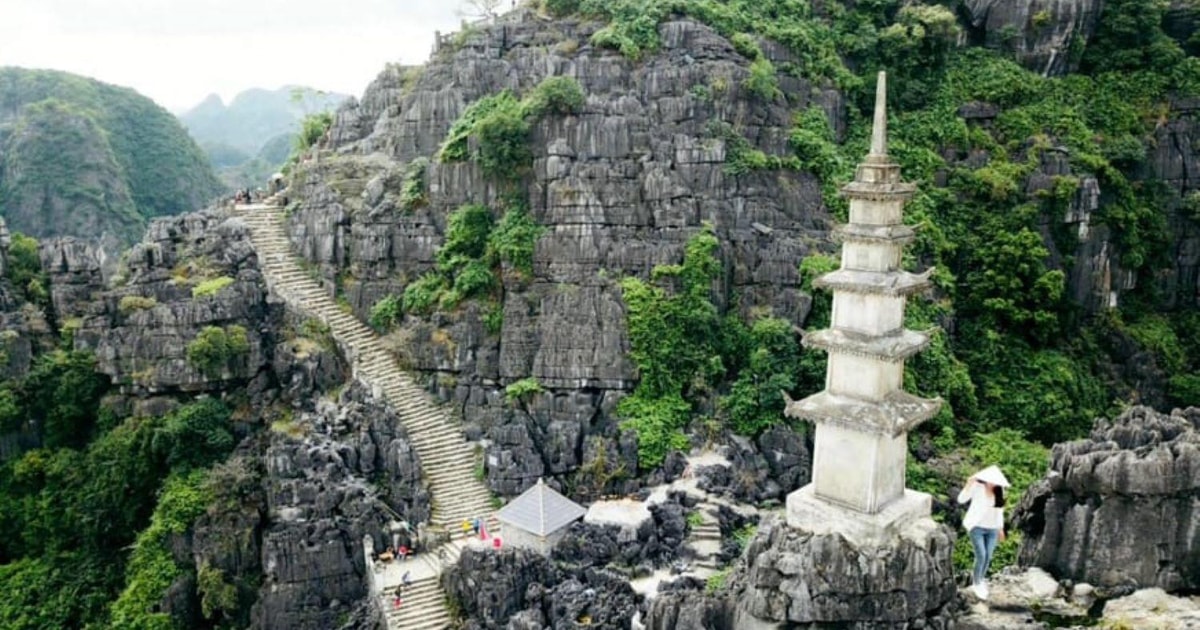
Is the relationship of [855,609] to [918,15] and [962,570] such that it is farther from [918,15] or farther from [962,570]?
[918,15]

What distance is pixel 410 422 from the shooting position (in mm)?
29844

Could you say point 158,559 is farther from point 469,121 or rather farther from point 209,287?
point 469,121

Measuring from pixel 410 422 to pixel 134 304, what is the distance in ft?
31.5

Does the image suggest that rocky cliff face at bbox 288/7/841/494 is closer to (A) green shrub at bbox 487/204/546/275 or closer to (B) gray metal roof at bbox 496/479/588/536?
(A) green shrub at bbox 487/204/546/275

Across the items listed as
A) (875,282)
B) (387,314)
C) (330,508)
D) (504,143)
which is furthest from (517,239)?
(875,282)

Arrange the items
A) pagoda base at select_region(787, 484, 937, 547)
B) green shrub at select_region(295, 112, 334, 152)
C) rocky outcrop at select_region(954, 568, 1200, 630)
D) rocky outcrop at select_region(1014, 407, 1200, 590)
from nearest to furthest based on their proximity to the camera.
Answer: rocky outcrop at select_region(954, 568, 1200, 630) → pagoda base at select_region(787, 484, 937, 547) → rocky outcrop at select_region(1014, 407, 1200, 590) → green shrub at select_region(295, 112, 334, 152)

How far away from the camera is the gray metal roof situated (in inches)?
985

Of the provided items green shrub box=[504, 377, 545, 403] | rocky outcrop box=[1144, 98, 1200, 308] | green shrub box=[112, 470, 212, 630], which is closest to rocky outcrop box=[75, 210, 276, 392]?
green shrub box=[112, 470, 212, 630]

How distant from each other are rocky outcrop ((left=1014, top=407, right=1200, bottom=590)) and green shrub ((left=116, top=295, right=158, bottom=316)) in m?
26.0

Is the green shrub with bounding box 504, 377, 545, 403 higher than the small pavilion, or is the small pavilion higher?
the green shrub with bounding box 504, 377, 545, 403

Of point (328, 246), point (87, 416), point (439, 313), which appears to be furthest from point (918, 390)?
point (87, 416)

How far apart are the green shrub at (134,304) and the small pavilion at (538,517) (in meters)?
13.7

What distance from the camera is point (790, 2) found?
36812mm

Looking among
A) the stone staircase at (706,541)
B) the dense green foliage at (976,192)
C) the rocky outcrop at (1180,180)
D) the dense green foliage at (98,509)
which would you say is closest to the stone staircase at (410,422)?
the dense green foliage at (98,509)
